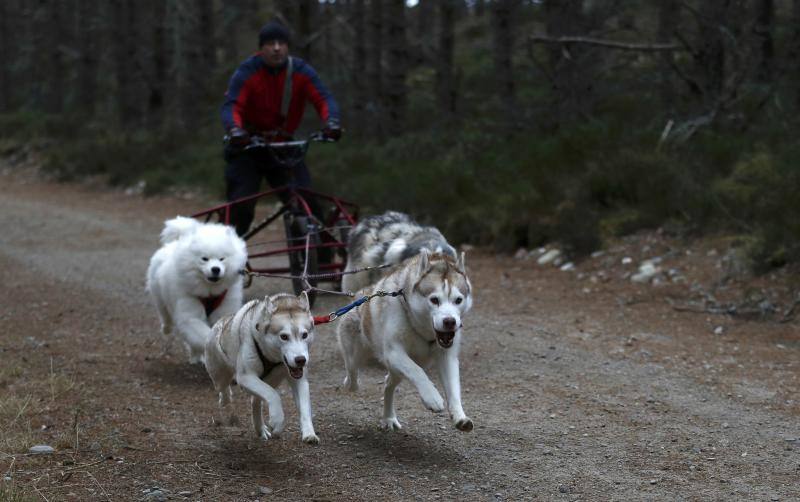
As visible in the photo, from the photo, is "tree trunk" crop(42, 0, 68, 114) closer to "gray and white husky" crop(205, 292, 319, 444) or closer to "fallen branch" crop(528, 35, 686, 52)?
"fallen branch" crop(528, 35, 686, 52)

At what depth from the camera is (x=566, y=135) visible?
44.8 ft

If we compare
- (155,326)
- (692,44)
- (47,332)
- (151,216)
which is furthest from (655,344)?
(151,216)

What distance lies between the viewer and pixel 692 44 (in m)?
13.4

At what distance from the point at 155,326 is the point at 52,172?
15.9m

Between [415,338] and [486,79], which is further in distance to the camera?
[486,79]

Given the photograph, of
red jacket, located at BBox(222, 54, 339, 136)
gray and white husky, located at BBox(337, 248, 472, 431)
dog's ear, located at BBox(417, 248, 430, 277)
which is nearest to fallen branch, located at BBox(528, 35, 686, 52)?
red jacket, located at BBox(222, 54, 339, 136)

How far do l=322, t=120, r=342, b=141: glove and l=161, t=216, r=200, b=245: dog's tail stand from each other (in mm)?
1836

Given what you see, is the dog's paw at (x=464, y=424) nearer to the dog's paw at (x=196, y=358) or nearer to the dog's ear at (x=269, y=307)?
the dog's ear at (x=269, y=307)

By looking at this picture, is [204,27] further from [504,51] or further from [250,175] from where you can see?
[250,175]

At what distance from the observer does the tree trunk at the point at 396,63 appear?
17578 mm

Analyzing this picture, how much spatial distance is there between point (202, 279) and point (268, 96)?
2783mm

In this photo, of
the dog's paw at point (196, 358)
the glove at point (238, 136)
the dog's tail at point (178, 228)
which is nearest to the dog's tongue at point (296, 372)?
the dog's paw at point (196, 358)

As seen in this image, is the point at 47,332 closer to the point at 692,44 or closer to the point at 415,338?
the point at 415,338

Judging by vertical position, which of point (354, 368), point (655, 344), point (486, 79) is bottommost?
point (655, 344)
